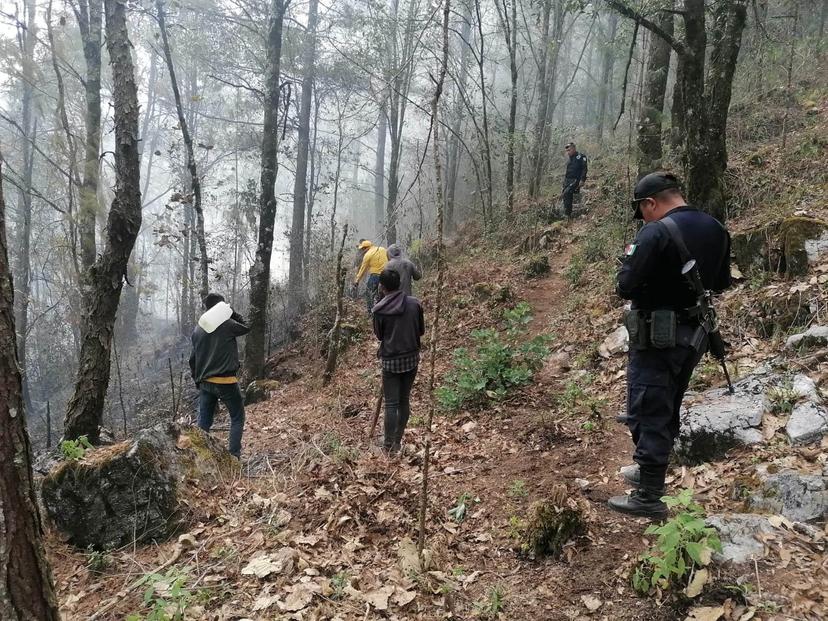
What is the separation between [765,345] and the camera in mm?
5148

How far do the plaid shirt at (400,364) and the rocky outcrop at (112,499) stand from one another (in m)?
2.31

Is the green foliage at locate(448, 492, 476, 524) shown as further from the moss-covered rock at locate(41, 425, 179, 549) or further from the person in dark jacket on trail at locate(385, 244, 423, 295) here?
the person in dark jacket on trail at locate(385, 244, 423, 295)

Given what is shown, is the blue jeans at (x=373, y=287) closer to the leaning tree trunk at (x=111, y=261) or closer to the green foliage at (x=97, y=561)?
the leaning tree trunk at (x=111, y=261)

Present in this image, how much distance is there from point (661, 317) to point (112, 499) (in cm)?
442

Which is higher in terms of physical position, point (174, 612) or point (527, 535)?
point (527, 535)

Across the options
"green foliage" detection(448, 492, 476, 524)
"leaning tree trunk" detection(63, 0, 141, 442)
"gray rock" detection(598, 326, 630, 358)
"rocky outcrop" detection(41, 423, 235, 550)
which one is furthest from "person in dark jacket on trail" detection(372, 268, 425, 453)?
"leaning tree trunk" detection(63, 0, 141, 442)

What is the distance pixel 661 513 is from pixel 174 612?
3.14 m

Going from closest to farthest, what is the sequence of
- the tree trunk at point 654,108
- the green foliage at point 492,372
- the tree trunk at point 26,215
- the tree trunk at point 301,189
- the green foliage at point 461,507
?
the green foliage at point 461,507 → the green foliage at point 492,372 → the tree trunk at point 654,108 → the tree trunk at point 26,215 → the tree trunk at point 301,189

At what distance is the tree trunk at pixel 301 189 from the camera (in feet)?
55.7

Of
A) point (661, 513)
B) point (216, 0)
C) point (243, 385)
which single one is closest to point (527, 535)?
point (661, 513)

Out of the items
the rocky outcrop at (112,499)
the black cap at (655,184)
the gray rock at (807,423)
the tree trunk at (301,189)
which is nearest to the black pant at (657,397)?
the black cap at (655,184)

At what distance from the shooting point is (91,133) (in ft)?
36.5

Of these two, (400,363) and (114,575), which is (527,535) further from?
(114,575)

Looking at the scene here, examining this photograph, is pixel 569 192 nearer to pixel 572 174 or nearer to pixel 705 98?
pixel 572 174
